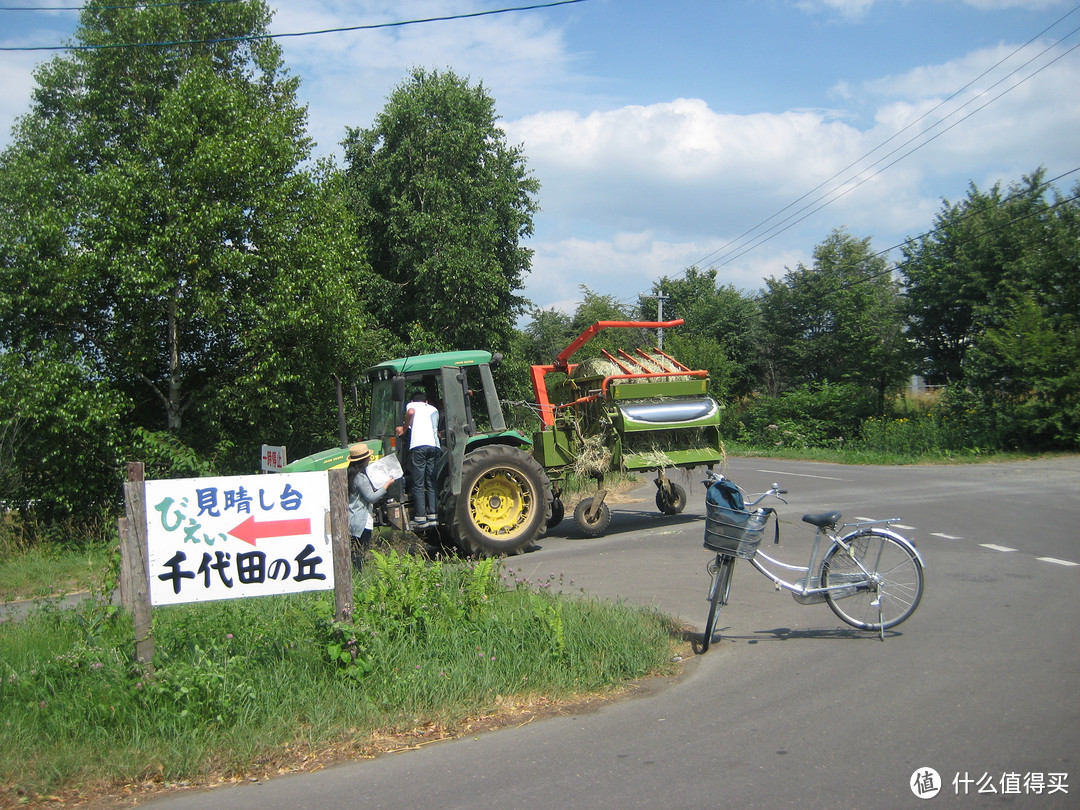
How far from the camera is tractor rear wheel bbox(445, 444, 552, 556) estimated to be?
34.2 feet

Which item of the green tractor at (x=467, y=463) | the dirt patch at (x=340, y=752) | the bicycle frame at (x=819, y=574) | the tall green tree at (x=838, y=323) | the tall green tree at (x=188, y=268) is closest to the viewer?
the dirt patch at (x=340, y=752)

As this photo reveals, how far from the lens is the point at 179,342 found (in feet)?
48.0

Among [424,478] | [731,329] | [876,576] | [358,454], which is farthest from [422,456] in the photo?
[731,329]

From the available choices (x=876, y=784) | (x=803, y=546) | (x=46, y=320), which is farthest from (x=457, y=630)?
(x=46, y=320)

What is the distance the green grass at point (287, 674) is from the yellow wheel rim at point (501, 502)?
407 cm

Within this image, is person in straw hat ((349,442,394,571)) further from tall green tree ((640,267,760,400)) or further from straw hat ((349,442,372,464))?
tall green tree ((640,267,760,400))

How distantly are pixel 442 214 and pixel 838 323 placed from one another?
23595 mm

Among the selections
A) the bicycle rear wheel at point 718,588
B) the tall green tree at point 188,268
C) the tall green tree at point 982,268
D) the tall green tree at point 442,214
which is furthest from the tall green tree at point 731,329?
the bicycle rear wheel at point 718,588

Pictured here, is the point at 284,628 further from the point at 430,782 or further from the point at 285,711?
the point at 430,782

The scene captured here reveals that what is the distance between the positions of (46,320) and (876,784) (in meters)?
13.9

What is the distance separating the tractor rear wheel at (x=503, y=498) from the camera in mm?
10438

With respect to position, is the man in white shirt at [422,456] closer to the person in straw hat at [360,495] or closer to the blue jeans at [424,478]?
the blue jeans at [424,478]

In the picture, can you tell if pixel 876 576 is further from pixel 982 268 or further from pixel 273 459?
pixel 982 268

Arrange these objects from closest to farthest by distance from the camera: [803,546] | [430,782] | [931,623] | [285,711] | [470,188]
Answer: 1. [430,782]
2. [285,711]
3. [931,623]
4. [803,546]
5. [470,188]
